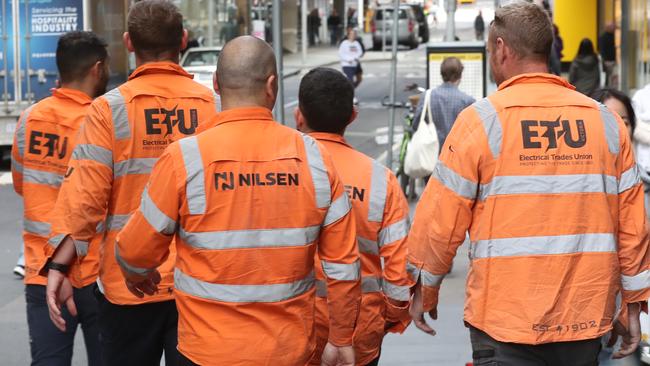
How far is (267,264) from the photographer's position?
12.4 feet

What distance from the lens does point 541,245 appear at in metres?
4.15

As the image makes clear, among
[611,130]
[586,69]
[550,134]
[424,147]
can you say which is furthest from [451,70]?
[586,69]

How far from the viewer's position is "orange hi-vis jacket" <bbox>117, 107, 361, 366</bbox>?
3.75 meters

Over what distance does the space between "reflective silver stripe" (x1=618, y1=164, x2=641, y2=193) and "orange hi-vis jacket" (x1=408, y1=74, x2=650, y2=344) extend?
0.03m

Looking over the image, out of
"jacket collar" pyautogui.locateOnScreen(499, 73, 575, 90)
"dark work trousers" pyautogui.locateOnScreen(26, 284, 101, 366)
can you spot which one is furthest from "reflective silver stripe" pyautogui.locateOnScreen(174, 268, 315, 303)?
"dark work trousers" pyautogui.locateOnScreen(26, 284, 101, 366)

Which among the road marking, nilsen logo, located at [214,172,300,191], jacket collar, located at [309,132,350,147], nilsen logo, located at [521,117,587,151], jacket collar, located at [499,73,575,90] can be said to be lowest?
the road marking

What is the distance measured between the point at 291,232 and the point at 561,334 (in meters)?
1.01

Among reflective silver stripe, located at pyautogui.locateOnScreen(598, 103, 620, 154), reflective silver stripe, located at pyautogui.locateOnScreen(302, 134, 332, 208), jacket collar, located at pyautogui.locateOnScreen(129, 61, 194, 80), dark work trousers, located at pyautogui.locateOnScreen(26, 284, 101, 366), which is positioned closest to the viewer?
reflective silver stripe, located at pyautogui.locateOnScreen(302, 134, 332, 208)

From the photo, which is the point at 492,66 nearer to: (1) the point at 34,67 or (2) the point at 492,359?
(2) the point at 492,359

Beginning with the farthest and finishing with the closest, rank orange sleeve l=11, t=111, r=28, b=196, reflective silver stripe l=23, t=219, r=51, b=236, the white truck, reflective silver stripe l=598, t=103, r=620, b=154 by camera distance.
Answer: the white truck < orange sleeve l=11, t=111, r=28, b=196 < reflective silver stripe l=23, t=219, r=51, b=236 < reflective silver stripe l=598, t=103, r=620, b=154

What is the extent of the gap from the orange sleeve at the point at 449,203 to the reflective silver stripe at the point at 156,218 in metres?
0.97

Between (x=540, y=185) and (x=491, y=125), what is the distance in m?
0.26

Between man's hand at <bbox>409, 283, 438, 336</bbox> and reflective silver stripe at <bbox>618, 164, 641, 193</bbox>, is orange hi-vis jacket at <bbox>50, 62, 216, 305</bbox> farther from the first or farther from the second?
reflective silver stripe at <bbox>618, 164, 641, 193</bbox>

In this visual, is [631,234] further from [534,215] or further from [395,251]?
[395,251]
